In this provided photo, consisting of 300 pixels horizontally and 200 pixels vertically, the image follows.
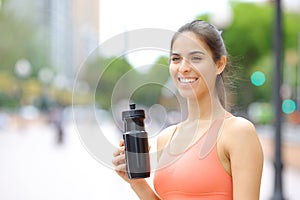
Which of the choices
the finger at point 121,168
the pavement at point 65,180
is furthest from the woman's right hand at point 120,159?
the pavement at point 65,180

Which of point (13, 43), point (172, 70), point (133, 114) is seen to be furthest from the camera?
point (13, 43)

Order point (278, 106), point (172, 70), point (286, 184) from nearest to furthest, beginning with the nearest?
point (172, 70) → point (278, 106) → point (286, 184)

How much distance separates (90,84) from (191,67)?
0.76 feet

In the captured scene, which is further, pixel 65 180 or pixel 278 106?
pixel 65 180

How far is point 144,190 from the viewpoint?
121cm

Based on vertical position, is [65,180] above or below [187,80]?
below

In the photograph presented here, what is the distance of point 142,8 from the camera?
5.61 ft

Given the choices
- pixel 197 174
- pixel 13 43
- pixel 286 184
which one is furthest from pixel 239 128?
pixel 13 43

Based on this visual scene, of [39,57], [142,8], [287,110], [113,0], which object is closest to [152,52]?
[142,8]

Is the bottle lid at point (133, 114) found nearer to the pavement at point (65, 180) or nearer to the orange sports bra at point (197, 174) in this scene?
the orange sports bra at point (197, 174)

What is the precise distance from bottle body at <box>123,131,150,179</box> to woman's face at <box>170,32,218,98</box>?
Answer: 0.49 feet

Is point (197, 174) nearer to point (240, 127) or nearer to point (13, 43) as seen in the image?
point (240, 127)

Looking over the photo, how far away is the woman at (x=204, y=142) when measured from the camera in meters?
1.07

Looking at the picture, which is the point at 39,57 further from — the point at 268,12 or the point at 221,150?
the point at 221,150
